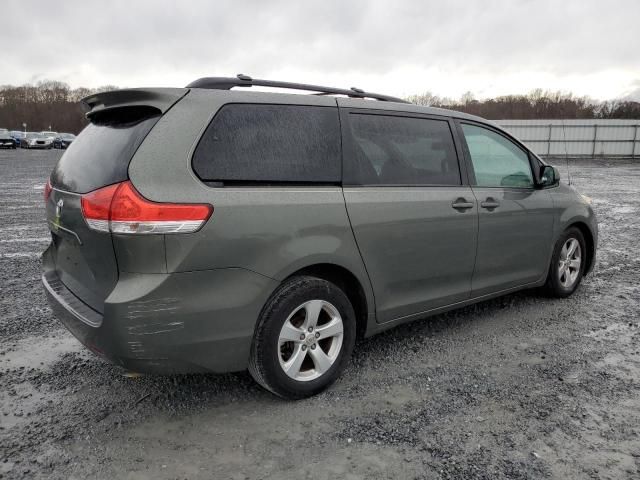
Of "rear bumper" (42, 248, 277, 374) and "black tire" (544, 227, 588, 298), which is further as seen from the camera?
"black tire" (544, 227, 588, 298)

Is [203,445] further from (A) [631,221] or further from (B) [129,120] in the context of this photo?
(A) [631,221]

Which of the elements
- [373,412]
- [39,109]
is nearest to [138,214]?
[373,412]

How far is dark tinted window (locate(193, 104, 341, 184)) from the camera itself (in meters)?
2.73

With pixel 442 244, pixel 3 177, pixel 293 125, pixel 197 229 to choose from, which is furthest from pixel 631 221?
pixel 3 177

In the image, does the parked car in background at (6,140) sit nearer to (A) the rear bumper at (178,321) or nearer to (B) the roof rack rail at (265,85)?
(B) the roof rack rail at (265,85)

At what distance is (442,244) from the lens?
12.0 ft

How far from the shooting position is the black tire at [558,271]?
15.8 feet

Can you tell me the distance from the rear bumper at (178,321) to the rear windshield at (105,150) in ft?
1.80

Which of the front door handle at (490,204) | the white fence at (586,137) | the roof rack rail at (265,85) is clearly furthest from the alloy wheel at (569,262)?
the white fence at (586,137)

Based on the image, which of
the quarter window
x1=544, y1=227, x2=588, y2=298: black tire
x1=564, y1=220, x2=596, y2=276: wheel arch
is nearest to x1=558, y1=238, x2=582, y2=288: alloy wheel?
x1=544, y1=227, x2=588, y2=298: black tire

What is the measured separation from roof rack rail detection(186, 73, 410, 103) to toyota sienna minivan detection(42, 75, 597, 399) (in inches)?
0.6

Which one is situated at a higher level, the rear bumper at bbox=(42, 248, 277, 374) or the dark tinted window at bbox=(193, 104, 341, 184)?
the dark tinted window at bbox=(193, 104, 341, 184)

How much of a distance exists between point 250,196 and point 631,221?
9.42 meters

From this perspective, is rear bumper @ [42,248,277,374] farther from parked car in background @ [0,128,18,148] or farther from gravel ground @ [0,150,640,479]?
parked car in background @ [0,128,18,148]
